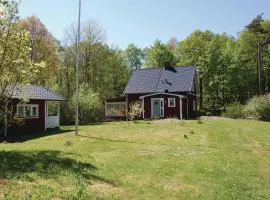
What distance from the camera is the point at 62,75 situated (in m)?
65.3

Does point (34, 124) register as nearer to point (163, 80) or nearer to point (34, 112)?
point (34, 112)

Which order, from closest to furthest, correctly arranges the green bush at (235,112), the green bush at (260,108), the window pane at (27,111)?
the window pane at (27,111)
the green bush at (260,108)
the green bush at (235,112)

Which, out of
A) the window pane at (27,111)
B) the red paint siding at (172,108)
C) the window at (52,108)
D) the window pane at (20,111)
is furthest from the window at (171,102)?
the window pane at (20,111)

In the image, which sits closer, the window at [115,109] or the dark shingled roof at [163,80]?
the dark shingled roof at [163,80]

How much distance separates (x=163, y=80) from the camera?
46.2 metres

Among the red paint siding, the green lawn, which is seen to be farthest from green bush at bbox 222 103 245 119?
the green lawn

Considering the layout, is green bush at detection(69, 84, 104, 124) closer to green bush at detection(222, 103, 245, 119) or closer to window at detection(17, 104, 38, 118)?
window at detection(17, 104, 38, 118)

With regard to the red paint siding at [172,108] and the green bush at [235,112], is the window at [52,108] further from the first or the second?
the green bush at [235,112]

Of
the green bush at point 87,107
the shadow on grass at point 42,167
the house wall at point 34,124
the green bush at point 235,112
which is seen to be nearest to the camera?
the shadow on grass at point 42,167

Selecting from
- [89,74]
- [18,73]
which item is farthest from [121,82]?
[18,73]

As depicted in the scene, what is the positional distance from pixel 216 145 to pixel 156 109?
74.1 ft

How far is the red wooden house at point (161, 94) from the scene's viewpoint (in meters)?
43.5

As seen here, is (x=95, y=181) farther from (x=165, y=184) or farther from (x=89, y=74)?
(x=89, y=74)

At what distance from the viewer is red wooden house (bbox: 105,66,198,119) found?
1714 inches
